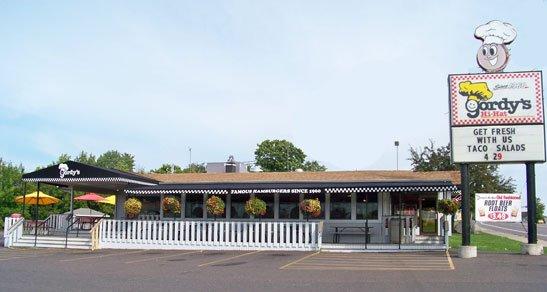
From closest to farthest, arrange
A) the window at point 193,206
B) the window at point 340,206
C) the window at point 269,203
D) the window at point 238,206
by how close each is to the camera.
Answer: the window at point 340,206 < the window at point 269,203 < the window at point 238,206 < the window at point 193,206

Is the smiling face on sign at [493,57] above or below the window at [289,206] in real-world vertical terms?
above

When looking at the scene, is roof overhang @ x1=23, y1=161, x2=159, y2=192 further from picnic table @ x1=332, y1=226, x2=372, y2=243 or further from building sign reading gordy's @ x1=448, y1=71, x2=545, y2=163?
building sign reading gordy's @ x1=448, y1=71, x2=545, y2=163

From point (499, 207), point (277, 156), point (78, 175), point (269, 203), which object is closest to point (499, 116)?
point (499, 207)

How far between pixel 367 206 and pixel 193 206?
756 cm

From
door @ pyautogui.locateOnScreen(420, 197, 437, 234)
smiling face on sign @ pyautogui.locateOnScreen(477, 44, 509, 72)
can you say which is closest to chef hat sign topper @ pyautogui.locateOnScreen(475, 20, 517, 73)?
smiling face on sign @ pyautogui.locateOnScreen(477, 44, 509, 72)

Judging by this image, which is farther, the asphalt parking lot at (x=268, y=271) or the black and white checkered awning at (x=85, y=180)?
the black and white checkered awning at (x=85, y=180)

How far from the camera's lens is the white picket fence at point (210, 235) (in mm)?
21156

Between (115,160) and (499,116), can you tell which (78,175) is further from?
(115,160)

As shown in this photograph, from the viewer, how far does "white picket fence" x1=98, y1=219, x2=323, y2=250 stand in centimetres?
2116

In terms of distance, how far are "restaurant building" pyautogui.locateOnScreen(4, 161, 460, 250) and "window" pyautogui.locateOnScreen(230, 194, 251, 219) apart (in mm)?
43

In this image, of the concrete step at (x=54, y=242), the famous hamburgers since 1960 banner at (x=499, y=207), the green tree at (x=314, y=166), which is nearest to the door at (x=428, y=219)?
the famous hamburgers since 1960 banner at (x=499, y=207)

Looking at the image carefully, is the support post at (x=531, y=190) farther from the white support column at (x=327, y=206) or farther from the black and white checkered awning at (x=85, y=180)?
the black and white checkered awning at (x=85, y=180)

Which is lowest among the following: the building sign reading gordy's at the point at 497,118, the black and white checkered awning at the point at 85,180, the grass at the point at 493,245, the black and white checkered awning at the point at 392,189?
the grass at the point at 493,245

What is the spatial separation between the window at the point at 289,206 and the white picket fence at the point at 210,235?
181 cm
